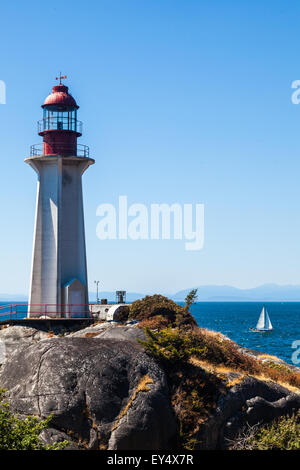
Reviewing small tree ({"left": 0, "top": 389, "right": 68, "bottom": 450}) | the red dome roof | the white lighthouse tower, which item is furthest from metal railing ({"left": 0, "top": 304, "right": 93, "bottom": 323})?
small tree ({"left": 0, "top": 389, "right": 68, "bottom": 450})

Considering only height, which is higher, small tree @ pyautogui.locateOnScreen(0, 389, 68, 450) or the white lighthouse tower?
the white lighthouse tower

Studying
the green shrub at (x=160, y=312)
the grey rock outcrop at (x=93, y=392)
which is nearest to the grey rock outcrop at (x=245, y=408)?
the grey rock outcrop at (x=93, y=392)

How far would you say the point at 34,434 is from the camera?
18.7 metres

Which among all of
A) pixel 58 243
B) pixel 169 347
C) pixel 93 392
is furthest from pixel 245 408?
pixel 58 243

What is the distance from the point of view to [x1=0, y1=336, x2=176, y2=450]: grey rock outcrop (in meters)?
21.5

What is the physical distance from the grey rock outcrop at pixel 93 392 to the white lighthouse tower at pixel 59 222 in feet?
50.2

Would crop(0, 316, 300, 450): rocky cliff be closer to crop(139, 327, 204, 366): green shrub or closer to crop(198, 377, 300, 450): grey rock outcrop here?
crop(198, 377, 300, 450): grey rock outcrop

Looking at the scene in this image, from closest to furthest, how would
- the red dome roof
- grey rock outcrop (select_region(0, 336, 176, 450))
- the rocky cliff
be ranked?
grey rock outcrop (select_region(0, 336, 176, 450)), the rocky cliff, the red dome roof

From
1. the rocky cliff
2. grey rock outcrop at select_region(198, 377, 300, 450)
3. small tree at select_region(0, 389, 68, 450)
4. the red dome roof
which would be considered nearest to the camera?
small tree at select_region(0, 389, 68, 450)

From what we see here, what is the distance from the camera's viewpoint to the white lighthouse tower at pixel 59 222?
132 feet

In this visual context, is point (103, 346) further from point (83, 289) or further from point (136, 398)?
point (83, 289)
